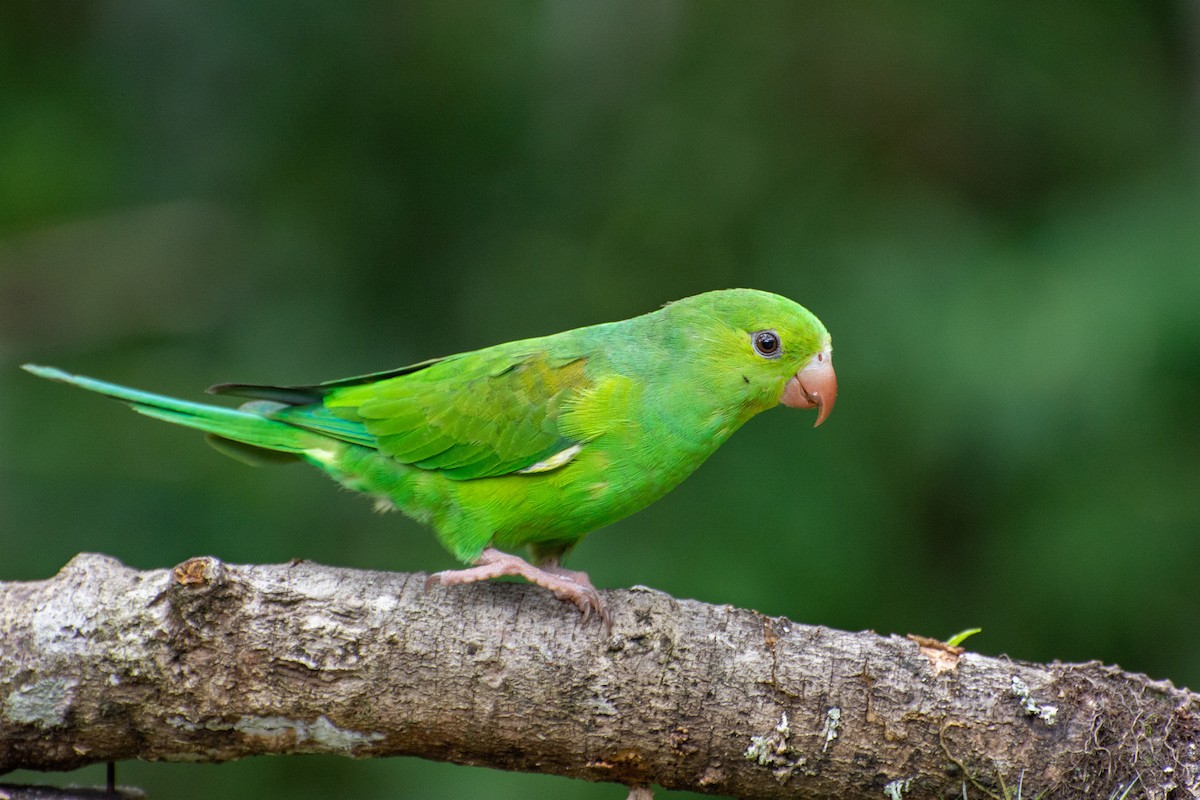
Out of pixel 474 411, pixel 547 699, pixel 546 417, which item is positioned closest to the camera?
pixel 547 699

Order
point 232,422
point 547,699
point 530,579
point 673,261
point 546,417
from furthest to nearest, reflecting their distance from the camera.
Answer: point 673,261 → point 232,422 → point 546,417 → point 530,579 → point 547,699

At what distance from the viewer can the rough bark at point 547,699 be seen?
304 centimetres

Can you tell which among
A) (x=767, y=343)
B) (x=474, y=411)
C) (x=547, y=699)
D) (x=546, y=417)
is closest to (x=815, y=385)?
(x=767, y=343)

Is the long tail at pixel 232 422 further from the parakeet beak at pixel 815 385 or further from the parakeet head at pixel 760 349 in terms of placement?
the parakeet beak at pixel 815 385

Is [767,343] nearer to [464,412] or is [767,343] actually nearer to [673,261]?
[464,412]

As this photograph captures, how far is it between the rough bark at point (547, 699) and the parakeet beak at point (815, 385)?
1040 millimetres

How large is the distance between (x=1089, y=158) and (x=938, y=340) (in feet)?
6.22

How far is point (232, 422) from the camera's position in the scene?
4.18m

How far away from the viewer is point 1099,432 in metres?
5.70

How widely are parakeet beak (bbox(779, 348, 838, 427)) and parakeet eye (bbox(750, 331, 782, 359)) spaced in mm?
131

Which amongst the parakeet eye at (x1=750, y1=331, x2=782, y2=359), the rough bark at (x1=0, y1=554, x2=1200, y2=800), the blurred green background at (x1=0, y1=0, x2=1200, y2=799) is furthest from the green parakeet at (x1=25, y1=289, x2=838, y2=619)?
the blurred green background at (x1=0, y1=0, x2=1200, y2=799)

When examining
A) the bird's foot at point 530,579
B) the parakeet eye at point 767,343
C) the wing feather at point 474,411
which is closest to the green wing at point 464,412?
the wing feather at point 474,411

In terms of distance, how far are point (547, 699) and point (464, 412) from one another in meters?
1.19

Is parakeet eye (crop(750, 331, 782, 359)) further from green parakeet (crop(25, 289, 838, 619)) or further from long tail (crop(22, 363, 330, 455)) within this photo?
long tail (crop(22, 363, 330, 455))
